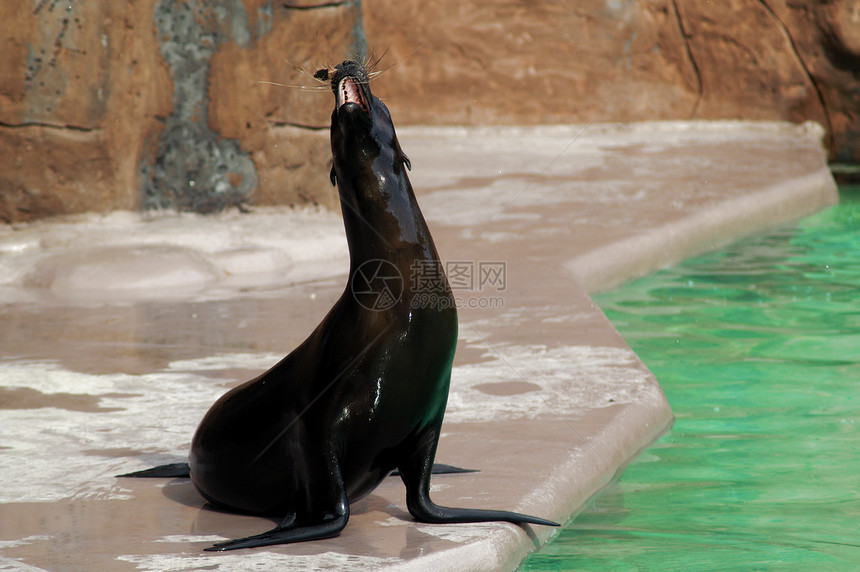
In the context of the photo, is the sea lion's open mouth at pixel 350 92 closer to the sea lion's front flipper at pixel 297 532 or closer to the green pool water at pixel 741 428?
the sea lion's front flipper at pixel 297 532

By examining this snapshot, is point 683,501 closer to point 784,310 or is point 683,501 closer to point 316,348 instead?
point 316,348

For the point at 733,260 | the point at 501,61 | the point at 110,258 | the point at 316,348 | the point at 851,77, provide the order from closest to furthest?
the point at 316,348 < the point at 110,258 < the point at 733,260 < the point at 851,77 < the point at 501,61

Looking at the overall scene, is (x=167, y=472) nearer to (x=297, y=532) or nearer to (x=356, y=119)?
(x=297, y=532)

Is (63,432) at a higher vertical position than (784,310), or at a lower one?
higher

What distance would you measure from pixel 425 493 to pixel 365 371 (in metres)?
0.31

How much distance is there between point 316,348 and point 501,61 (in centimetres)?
856

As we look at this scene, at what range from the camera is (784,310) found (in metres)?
4.97

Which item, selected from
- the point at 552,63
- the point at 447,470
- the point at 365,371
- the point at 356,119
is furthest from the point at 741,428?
the point at 552,63

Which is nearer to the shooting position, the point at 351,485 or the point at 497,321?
the point at 351,485

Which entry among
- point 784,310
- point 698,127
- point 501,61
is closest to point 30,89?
point 784,310

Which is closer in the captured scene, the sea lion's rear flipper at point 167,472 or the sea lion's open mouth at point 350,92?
the sea lion's open mouth at point 350,92

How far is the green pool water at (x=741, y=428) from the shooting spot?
2.49m
